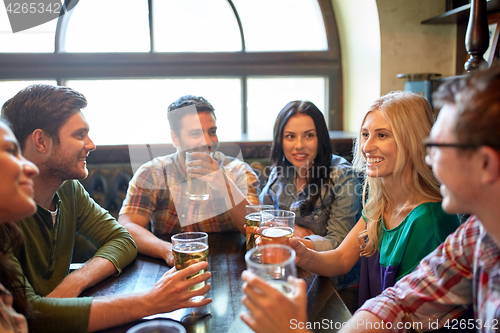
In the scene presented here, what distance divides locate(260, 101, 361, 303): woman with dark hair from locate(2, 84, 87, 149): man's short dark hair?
1.10 meters

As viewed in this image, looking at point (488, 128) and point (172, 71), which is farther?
point (172, 71)

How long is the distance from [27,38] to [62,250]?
8.21ft

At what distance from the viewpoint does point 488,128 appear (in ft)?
2.28

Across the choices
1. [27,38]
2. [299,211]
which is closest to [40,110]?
[299,211]

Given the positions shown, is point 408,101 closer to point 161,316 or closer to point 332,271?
point 332,271

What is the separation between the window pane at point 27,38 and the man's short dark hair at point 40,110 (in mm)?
2059

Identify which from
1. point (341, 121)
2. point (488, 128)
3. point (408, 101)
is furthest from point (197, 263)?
point (341, 121)

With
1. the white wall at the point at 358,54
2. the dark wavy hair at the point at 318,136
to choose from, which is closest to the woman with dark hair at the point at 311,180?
the dark wavy hair at the point at 318,136

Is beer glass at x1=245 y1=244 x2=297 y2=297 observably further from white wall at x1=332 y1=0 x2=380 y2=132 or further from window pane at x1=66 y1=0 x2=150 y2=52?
window pane at x1=66 y1=0 x2=150 y2=52

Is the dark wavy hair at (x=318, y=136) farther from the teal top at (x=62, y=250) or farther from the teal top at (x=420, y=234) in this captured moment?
the teal top at (x=62, y=250)

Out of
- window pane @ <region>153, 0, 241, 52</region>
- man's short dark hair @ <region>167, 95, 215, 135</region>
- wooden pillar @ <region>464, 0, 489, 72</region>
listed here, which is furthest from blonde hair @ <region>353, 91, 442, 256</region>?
window pane @ <region>153, 0, 241, 52</region>

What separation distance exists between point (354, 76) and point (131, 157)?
199 centimetres

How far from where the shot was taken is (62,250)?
140 cm

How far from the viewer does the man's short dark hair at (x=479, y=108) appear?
0.69m
